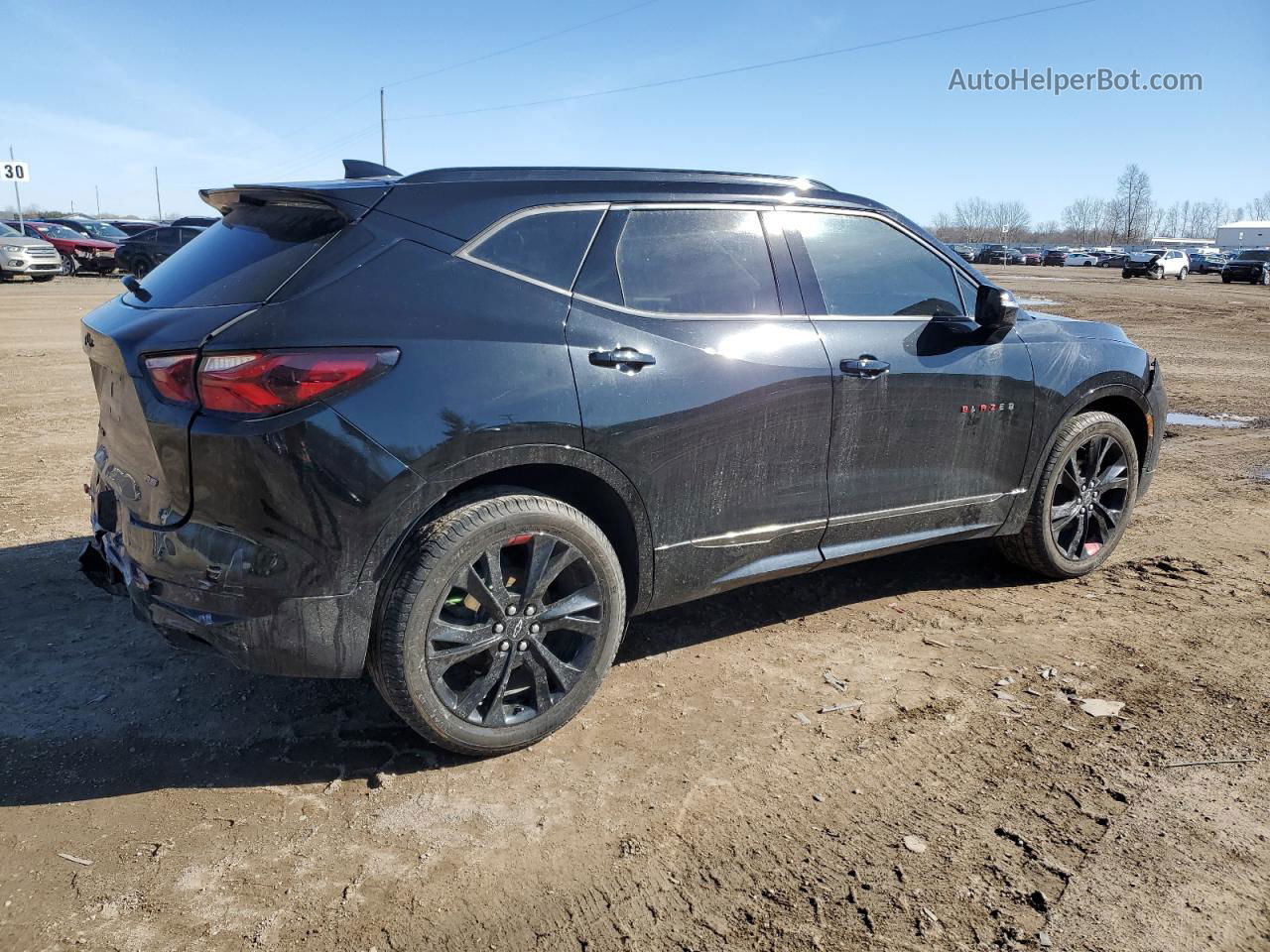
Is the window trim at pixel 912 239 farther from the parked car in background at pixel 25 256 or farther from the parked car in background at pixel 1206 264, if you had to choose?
the parked car in background at pixel 1206 264

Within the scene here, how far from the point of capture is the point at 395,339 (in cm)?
279

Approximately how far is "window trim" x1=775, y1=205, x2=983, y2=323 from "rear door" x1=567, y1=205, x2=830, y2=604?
0.13 m

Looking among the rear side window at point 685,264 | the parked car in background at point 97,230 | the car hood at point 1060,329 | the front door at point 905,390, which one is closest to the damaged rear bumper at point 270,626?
the rear side window at point 685,264

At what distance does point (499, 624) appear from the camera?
9.98 ft

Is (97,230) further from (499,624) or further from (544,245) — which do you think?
(499,624)

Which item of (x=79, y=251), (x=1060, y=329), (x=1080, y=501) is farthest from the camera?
(x=79, y=251)

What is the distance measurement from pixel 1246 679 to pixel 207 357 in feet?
12.6

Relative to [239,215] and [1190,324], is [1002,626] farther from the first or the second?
[1190,324]

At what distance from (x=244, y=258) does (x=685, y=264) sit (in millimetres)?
1491

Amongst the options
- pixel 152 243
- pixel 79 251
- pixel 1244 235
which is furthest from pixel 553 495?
pixel 1244 235

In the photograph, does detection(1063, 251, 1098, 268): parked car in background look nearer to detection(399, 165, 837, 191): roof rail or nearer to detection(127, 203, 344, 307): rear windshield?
detection(399, 165, 837, 191): roof rail

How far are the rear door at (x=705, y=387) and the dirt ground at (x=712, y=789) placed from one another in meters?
0.63

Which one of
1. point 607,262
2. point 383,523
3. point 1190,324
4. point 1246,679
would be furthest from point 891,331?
point 1190,324

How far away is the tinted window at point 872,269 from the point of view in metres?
3.86
